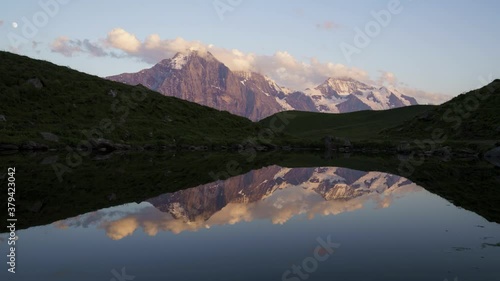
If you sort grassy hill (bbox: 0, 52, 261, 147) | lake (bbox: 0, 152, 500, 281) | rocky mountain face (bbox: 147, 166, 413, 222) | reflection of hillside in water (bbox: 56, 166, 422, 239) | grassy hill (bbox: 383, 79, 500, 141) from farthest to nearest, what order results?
grassy hill (bbox: 383, 79, 500, 141)
grassy hill (bbox: 0, 52, 261, 147)
rocky mountain face (bbox: 147, 166, 413, 222)
reflection of hillside in water (bbox: 56, 166, 422, 239)
lake (bbox: 0, 152, 500, 281)

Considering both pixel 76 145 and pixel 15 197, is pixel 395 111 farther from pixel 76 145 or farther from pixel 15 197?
pixel 15 197

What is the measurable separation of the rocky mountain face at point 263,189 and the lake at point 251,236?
15 centimetres

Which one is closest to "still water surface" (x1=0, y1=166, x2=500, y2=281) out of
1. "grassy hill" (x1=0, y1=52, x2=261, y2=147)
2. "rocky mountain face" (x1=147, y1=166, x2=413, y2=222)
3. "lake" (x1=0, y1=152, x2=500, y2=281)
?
"lake" (x1=0, y1=152, x2=500, y2=281)

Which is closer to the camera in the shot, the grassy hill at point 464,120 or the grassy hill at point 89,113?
the grassy hill at point 89,113

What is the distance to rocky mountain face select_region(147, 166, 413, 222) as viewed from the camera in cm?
2636

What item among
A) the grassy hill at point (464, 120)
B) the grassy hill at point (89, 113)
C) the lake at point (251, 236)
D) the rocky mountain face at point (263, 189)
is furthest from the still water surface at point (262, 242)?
the grassy hill at point (464, 120)

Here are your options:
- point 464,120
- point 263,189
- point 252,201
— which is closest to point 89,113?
point 263,189

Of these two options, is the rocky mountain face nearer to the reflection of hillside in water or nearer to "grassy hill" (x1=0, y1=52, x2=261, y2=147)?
the reflection of hillside in water

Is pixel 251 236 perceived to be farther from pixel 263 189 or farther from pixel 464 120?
pixel 464 120

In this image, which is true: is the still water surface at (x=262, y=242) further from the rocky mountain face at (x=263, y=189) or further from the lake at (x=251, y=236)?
the rocky mountain face at (x=263, y=189)

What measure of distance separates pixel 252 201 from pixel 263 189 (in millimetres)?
6833

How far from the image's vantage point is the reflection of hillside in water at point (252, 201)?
21.5 m

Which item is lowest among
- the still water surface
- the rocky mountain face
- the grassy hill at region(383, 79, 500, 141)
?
the still water surface

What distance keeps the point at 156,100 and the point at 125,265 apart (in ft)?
413
